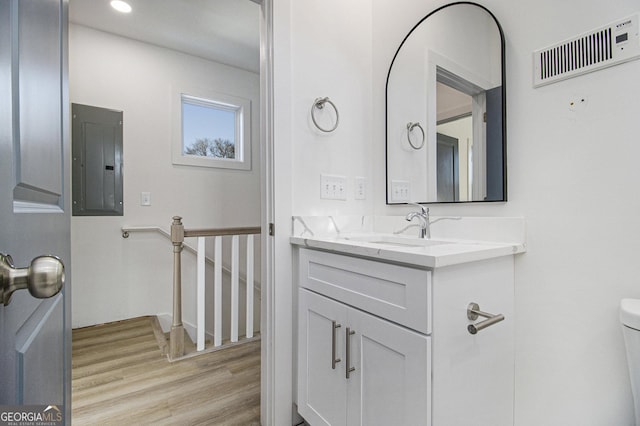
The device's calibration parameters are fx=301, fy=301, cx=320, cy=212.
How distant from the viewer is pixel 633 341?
820mm

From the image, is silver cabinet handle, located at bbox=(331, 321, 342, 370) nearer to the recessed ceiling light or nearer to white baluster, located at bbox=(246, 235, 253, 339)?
white baluster, located at bbox=(246, 235, 253, 339)

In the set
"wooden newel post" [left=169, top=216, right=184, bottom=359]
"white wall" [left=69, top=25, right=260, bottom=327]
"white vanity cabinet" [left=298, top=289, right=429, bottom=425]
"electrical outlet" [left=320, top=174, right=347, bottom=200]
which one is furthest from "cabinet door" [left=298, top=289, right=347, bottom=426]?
"white wall" [left=69, top=25, right=260, bottom=327]

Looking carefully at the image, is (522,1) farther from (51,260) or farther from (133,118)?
(133,118)

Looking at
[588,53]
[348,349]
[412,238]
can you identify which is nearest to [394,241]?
[412,238]

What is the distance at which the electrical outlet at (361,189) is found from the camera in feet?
5.57

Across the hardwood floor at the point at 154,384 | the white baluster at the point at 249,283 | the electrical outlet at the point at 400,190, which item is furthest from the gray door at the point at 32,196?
the white baluster at the point at 249,283

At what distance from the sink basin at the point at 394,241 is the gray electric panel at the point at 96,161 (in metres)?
2.27

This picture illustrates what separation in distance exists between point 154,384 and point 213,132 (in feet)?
7.60

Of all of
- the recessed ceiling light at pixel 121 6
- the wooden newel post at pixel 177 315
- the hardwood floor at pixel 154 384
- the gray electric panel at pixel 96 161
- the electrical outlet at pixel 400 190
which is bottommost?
the hardwood floor at pixel 154 384

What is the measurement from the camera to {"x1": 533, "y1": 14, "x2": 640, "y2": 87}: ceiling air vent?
0.90 metres

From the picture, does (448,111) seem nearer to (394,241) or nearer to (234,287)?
(394,241)

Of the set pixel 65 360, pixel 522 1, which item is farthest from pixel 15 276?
pixel 522 1

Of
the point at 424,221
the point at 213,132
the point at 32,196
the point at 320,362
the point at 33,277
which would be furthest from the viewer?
the point at 213,132

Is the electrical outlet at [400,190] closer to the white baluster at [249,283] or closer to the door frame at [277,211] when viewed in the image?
the door frame at [277,211]
